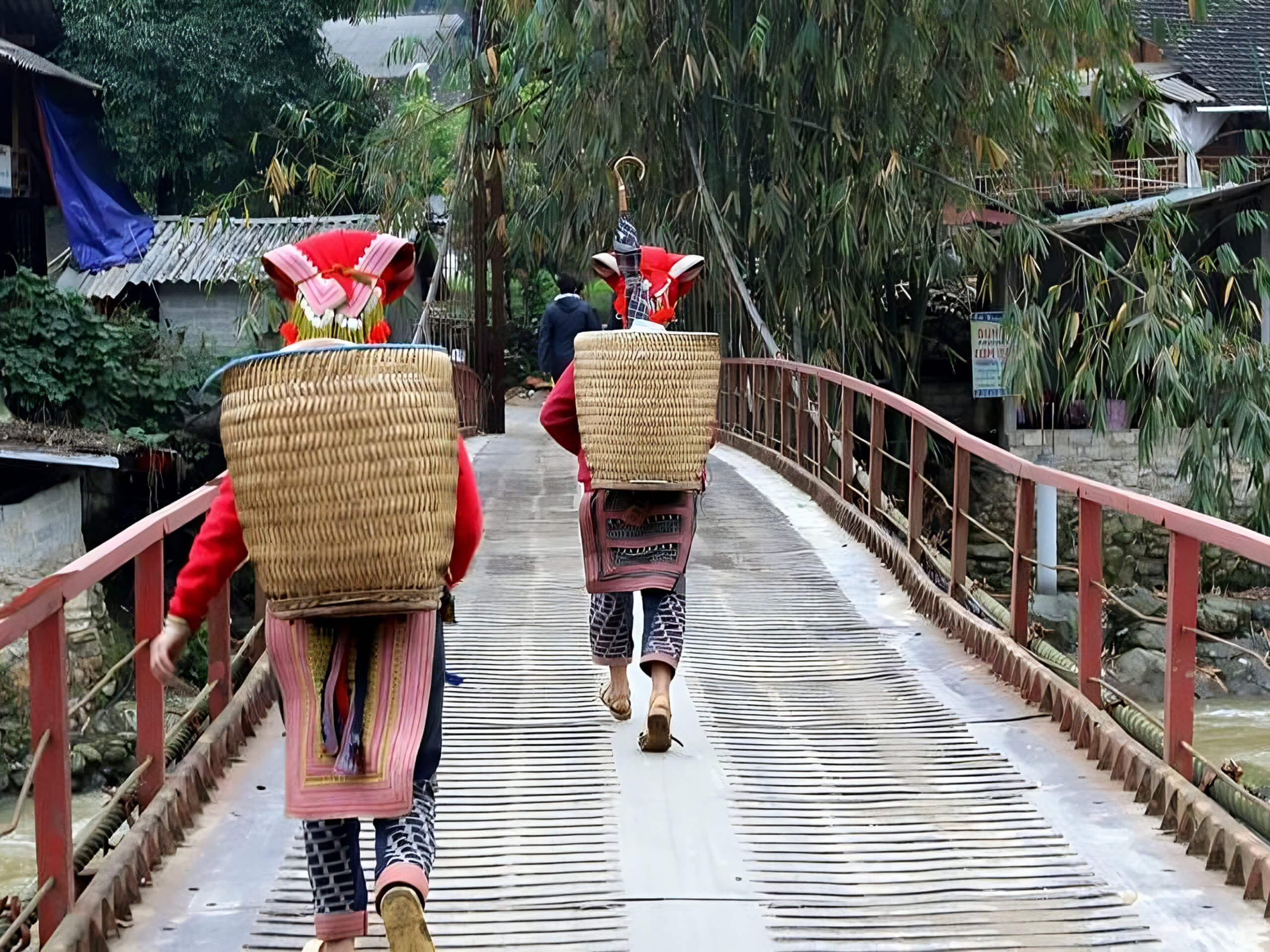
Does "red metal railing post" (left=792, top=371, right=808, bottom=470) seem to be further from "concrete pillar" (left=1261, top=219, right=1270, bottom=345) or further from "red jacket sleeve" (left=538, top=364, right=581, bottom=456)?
"concrete pillar" (left=1261, top=219, right=1270, bottom=345)

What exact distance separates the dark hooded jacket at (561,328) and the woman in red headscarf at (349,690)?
559 cm

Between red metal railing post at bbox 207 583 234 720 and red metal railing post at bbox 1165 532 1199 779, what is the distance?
2656 mm

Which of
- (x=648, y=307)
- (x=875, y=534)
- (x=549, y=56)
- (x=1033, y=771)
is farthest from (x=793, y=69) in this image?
(x=1033, y=771)

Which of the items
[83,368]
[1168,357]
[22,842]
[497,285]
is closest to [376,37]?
[83,368]

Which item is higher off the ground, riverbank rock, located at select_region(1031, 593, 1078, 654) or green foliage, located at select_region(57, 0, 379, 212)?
green foliage, located at select_region(57, 0, 379, 212)

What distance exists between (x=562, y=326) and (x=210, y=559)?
6.48 metres

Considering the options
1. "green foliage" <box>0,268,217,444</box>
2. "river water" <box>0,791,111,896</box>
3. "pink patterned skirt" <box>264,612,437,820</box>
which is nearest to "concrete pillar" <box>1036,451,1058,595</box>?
"river water" <box>0,791,111,896</box>

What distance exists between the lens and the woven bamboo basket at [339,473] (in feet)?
8.07

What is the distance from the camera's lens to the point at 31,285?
16078 mm

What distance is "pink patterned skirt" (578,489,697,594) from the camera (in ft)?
14.7

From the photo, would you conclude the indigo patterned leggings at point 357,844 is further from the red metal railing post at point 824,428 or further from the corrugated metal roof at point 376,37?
the corrugated metal roof at point 376,37

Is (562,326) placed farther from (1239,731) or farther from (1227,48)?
(1227,48)

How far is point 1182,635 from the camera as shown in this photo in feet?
12.2

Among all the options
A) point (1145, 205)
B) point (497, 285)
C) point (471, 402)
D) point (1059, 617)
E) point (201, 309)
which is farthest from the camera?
point (201, 309)
